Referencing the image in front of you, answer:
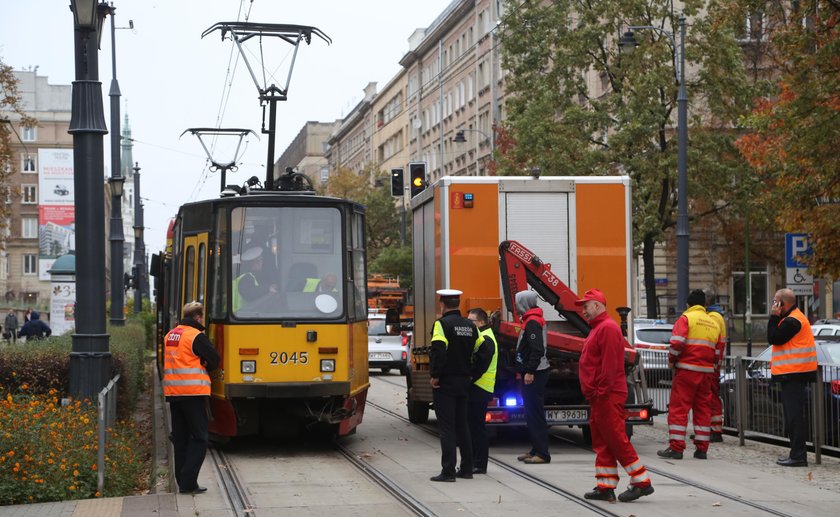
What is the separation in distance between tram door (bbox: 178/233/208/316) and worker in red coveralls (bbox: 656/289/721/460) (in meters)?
5.30

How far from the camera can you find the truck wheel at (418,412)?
62.8 feet

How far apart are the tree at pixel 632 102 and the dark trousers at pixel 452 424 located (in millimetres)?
25908

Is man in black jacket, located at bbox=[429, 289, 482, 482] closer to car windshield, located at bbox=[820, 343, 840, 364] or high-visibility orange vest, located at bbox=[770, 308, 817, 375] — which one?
high-visibility orange vest, located at bbox=[770, 308, 817, 375]

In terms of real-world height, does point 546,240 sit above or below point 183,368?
above

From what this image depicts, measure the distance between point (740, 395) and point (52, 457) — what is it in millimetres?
9027

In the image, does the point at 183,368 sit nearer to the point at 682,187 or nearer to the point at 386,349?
the point at 682,187

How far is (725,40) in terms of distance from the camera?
3919cm

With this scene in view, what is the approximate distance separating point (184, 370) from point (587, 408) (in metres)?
5.38

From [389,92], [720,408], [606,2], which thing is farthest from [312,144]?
[720,408]

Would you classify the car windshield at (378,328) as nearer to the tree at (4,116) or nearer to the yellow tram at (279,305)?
the tree at (4,116)

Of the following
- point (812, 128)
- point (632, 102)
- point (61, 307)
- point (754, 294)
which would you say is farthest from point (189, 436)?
point (754, 294)

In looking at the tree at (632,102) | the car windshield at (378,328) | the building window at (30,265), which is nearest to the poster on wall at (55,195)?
the tree at (632,102)

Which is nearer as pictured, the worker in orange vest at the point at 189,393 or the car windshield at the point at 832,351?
the worker in orange vest at the point at 189,393

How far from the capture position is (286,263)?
15.2m
